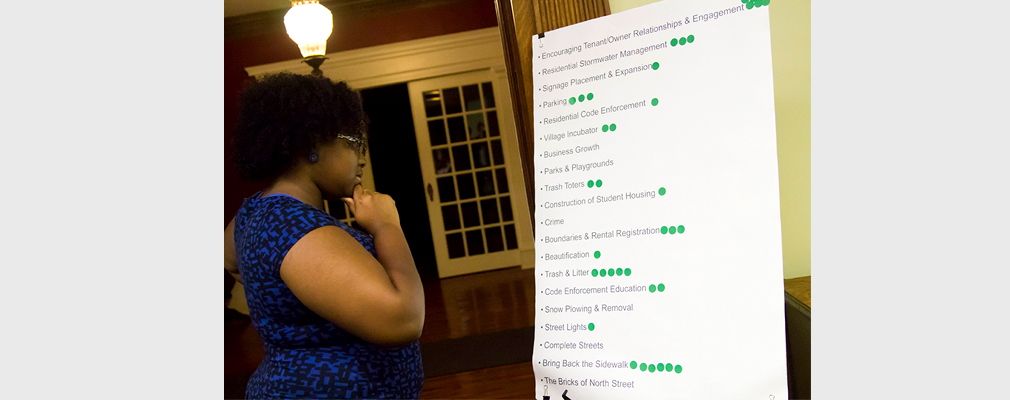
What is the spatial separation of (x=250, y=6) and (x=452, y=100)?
219cm

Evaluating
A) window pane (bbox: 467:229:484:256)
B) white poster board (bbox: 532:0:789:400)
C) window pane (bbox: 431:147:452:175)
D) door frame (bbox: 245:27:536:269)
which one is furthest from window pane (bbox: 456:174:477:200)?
white poster board (bbox: 532:0:789:400)

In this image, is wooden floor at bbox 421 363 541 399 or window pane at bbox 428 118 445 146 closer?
wooden floor at bbox 421 363 541 399

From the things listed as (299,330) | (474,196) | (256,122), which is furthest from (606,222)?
(474,196)

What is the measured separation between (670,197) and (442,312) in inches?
169

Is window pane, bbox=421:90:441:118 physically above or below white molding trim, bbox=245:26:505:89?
below

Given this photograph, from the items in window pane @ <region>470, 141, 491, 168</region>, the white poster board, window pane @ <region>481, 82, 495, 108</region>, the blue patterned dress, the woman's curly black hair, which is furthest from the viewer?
window pane @ <region>470, 141, 491, 168</region>

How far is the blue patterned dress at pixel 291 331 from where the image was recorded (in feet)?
3.74

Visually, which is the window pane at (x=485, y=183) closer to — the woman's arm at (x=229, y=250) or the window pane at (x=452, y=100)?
the window pane at (x=452, y=100)

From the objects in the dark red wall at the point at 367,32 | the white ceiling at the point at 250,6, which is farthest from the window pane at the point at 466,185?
the white ceiling at the point at 250,6

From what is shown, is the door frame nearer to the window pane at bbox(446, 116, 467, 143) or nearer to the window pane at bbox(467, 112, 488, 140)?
the window pane at bbox(467, 112, 488, 140)

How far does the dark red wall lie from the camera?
6.44m

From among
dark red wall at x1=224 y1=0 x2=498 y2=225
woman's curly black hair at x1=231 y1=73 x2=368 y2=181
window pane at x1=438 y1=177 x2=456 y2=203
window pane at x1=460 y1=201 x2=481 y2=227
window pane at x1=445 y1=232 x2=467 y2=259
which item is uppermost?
dark red wall at x1=224 y1=0 x2=498 y2=225

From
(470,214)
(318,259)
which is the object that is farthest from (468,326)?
(318,259)

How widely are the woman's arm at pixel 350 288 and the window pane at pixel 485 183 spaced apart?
5732 millimetres
